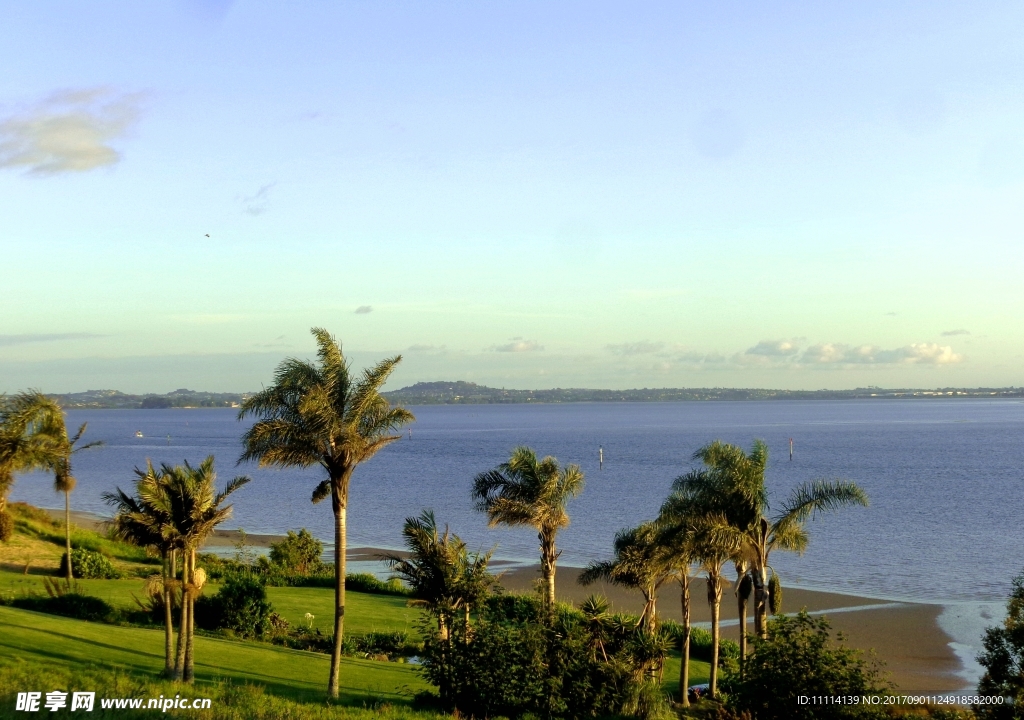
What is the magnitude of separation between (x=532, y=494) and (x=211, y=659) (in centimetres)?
1061

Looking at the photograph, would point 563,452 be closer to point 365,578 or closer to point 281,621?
point 365,578

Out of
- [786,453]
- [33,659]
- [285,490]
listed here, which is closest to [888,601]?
[33,659]

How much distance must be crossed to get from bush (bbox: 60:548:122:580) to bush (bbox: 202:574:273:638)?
40.0 ft

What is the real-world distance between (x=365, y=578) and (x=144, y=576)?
10.2 m

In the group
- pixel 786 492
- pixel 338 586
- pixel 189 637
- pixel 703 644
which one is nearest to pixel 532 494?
pixel 338 586

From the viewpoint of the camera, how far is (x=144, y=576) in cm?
4500

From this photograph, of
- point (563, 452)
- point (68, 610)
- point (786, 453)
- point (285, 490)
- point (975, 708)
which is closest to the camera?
point (975, 708)

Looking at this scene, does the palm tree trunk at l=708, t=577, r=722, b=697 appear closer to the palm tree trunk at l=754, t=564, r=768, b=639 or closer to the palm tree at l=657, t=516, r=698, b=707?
the palm tree at l=657, t=516, r=698, b=707

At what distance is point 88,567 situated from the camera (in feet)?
142

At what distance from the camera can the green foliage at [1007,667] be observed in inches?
719

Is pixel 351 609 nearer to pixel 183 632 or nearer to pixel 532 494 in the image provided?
pixel 532 494

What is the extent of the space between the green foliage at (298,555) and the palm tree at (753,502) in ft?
90.9

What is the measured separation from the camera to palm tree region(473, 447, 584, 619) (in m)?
30.4

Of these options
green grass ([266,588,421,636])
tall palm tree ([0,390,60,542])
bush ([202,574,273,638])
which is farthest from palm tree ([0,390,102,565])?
green grass ([266,588,421,636])
